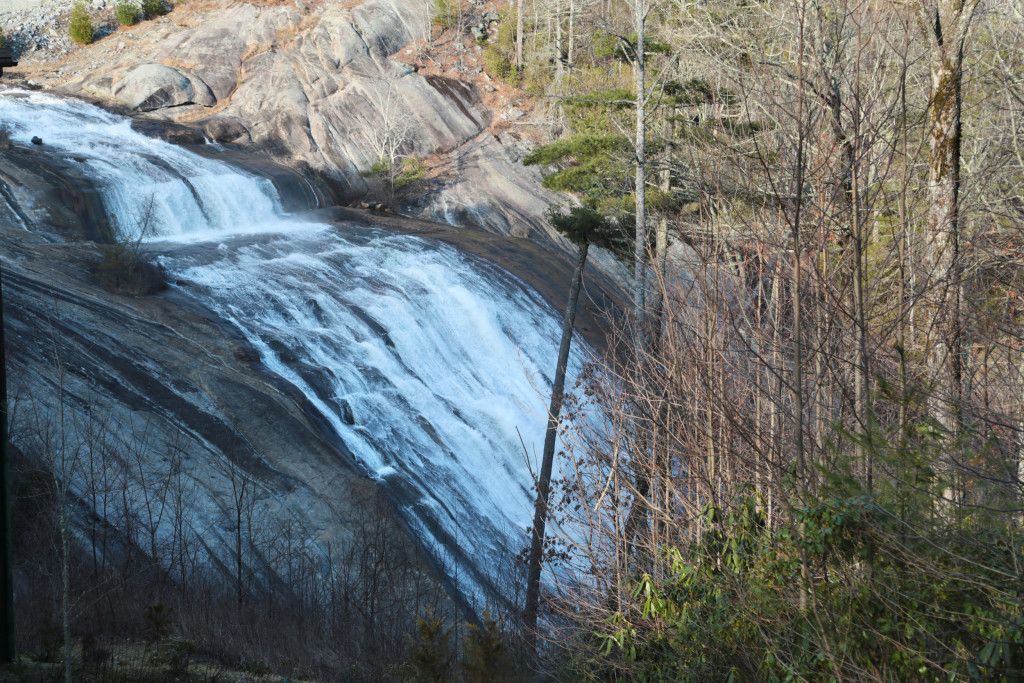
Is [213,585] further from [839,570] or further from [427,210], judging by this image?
[427,210]

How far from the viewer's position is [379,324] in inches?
816

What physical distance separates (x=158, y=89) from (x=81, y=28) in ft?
20.4

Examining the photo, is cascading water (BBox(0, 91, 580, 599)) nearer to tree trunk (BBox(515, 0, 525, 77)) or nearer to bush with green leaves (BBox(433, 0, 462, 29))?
tree trunk (BBox(515, 0, 525, 77))

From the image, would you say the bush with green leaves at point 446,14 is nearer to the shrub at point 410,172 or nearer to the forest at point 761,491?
the shrub at point 410,172

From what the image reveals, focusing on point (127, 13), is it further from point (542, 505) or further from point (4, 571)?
point (4, 571)

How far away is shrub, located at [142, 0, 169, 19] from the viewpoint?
38406 mm

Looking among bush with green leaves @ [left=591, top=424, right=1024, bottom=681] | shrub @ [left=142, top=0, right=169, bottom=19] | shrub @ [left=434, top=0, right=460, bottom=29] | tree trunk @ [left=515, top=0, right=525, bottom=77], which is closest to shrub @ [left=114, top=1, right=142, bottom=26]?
shrub @ [left=142, top=0, right=169, bottom=19]

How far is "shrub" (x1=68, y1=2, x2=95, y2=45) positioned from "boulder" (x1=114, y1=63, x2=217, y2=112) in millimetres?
4495

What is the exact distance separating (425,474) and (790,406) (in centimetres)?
808

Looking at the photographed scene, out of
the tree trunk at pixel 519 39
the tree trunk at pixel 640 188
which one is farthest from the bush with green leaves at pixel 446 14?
the tree trunk at pixel 640 188

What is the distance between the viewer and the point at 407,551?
→ 14.4m

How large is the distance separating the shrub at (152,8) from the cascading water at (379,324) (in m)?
9.77

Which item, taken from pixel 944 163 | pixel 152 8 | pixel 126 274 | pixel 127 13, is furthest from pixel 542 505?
pixel 152 8

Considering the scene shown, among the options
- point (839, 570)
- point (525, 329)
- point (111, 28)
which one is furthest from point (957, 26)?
point (111, 28)
